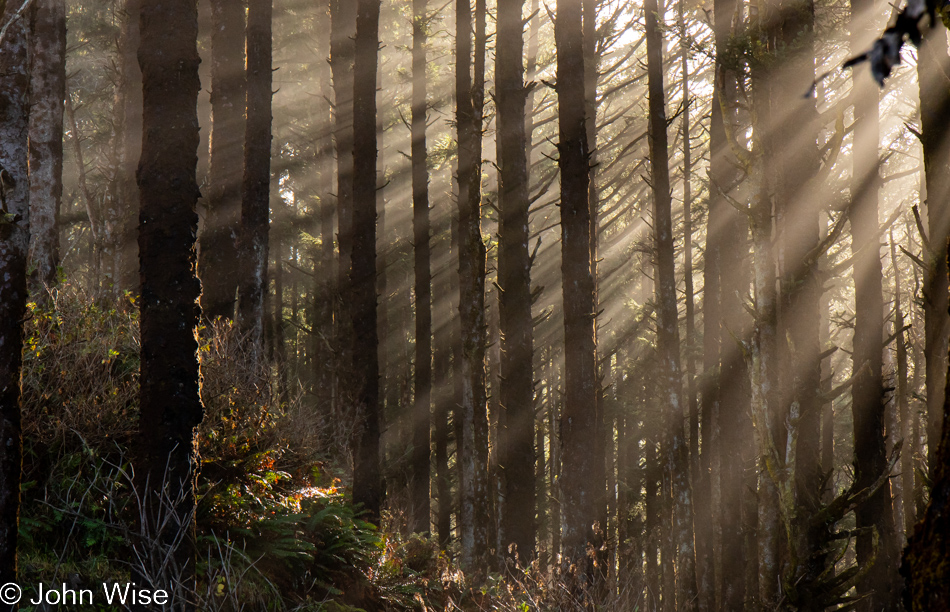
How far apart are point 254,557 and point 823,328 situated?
2285 centimetres

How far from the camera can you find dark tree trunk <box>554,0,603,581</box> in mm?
10328

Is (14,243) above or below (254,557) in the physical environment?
above

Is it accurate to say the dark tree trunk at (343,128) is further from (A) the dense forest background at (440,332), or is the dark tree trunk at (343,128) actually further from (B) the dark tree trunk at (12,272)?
(B) the dark tree trunk at (12,272)

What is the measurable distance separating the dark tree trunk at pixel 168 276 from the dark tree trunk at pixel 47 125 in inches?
245

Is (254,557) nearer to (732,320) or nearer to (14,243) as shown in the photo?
(14,243)

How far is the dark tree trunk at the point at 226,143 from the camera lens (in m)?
12.2

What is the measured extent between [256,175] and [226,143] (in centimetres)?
104

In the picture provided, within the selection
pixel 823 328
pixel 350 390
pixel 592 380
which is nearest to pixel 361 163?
pixel 350 390

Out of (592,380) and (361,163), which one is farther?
(361,163)

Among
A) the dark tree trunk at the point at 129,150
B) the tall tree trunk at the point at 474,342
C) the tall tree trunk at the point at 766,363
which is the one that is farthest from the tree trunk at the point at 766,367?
the dark tree trunk at the point at 129,150

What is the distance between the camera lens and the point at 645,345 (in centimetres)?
2662

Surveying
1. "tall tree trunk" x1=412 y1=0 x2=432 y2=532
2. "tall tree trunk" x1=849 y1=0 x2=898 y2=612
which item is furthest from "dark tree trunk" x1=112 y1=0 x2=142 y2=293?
"tall tree trunk" x1=849 y1=0 x2=898 y2=612

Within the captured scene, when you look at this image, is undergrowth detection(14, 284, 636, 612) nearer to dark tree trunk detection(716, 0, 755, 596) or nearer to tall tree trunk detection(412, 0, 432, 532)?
dark tree trunk detection(716, 0, 755, 596)

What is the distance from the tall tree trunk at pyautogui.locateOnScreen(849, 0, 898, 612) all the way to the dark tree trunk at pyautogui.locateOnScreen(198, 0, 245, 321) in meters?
11.0
